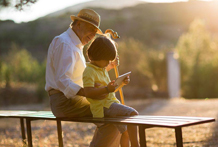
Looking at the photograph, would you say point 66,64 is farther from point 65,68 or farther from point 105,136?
point 105,136

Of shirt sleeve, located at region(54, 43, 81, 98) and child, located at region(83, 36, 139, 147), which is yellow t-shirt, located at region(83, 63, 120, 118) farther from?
shirt sleeve, located at region(54, 43, 81, 98)

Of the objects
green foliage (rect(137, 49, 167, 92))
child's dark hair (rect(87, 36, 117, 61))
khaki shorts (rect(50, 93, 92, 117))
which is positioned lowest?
green foliage (rect(137, 49, 167, 92))

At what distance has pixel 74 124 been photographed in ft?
23.8

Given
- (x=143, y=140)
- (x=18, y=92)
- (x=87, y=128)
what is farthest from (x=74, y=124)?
(x=18, y=92)

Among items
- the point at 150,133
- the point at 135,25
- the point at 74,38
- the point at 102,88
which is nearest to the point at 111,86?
the point at 102,88

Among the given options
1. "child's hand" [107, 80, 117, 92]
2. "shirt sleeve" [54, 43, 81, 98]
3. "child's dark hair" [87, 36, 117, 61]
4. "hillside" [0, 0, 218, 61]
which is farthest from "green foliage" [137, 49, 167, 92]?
"hillside" [0, 0, 218, 61]

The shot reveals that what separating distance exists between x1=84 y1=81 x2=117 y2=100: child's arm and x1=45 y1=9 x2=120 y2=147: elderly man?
0.12 meters

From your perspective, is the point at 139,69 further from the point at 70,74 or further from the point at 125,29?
the point at 125,29

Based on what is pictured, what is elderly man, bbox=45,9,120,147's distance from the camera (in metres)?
2.85

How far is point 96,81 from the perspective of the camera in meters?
2.80

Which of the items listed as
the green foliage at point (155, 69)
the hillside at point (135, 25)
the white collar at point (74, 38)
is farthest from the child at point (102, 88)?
the hillside at point (135, 25)

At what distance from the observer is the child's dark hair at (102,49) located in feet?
8.93

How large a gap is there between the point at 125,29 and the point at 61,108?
165 ft

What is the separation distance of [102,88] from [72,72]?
0.40 m
